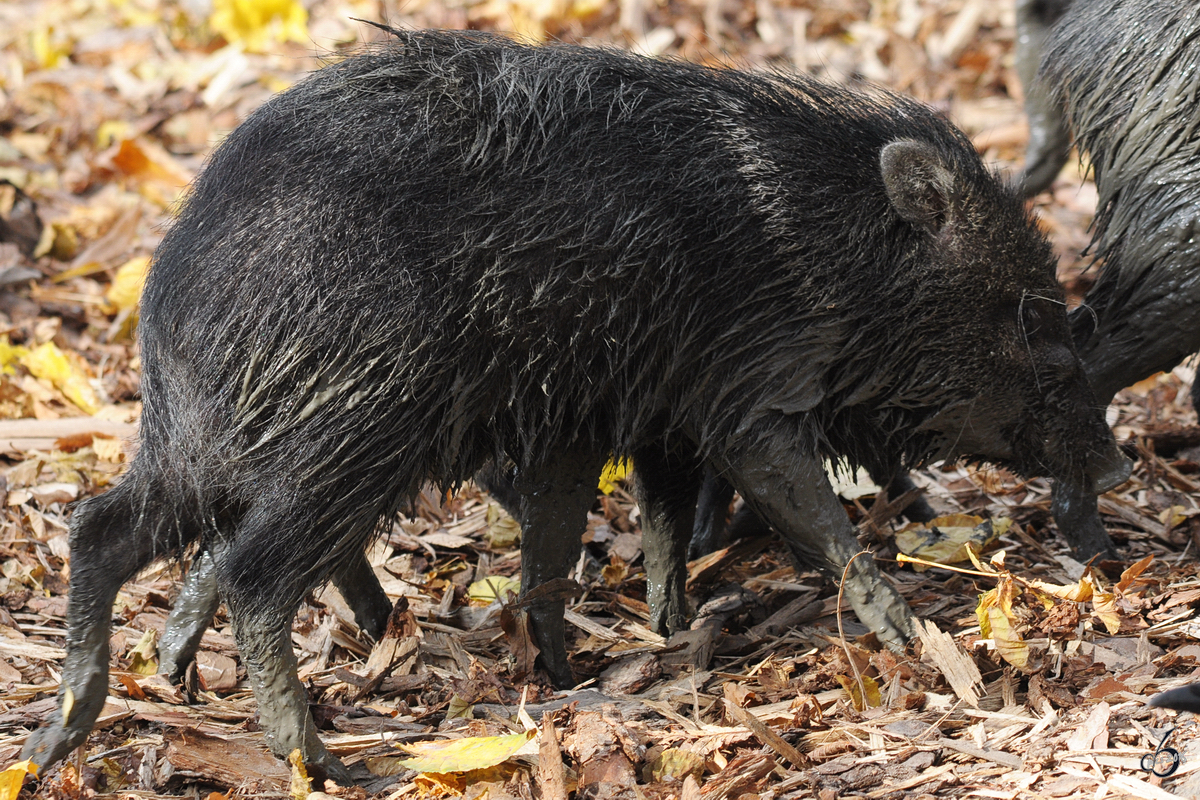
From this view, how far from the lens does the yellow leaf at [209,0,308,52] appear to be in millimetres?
9078

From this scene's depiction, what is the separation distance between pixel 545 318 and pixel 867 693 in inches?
57.8

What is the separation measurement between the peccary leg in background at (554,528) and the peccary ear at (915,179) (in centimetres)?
128

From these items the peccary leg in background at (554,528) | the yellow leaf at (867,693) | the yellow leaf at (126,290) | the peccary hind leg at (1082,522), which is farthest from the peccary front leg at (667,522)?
the yellow leaf at (126,290)

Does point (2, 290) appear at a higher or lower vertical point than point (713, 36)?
lower

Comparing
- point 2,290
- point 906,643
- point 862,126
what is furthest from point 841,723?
point 2,290

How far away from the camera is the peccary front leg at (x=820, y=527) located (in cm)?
380

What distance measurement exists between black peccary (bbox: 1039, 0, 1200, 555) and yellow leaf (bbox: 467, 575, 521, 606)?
83.0 inches

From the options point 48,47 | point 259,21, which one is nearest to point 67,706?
point 259,21

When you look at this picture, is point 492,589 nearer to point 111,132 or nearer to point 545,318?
point 545,318

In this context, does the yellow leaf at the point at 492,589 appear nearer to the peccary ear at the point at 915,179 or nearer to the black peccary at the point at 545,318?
the black peccary at the point at 545,318

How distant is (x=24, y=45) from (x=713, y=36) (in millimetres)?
5244

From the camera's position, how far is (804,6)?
927 centimetres

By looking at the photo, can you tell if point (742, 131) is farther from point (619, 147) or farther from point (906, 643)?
point (906, 643)

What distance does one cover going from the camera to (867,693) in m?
3.63
